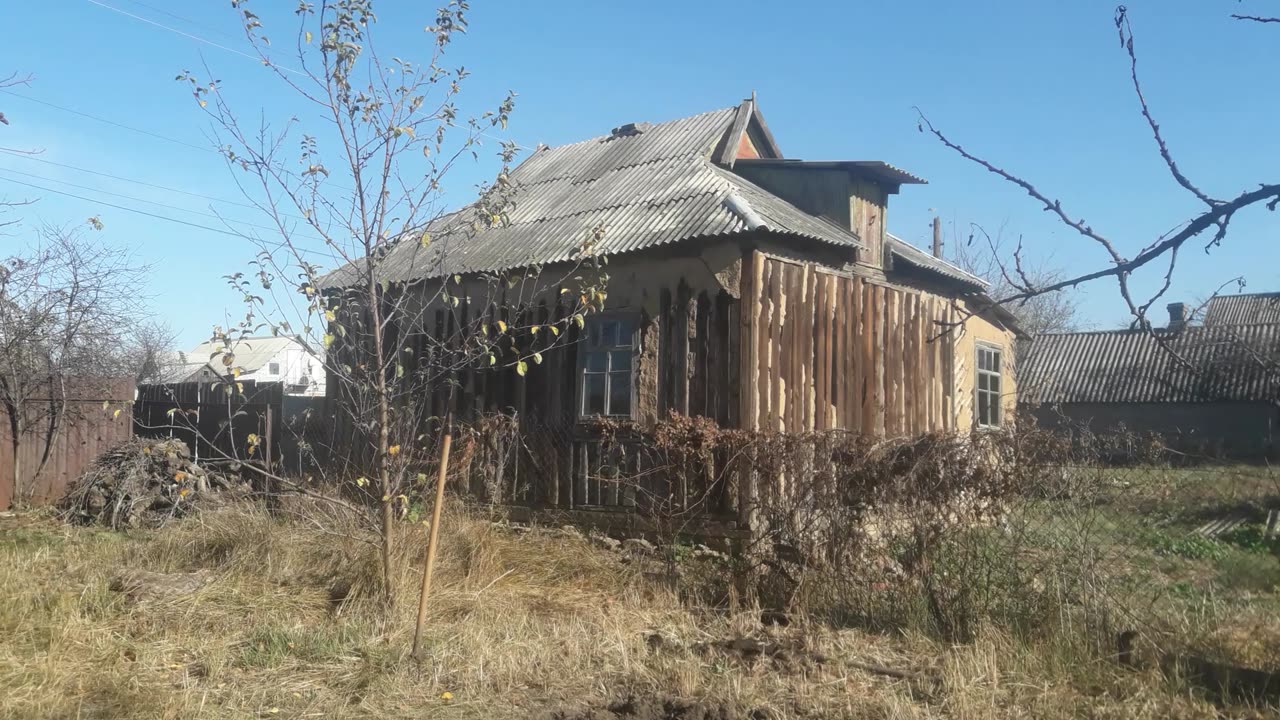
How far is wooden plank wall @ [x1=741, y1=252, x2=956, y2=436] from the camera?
30.7 feet

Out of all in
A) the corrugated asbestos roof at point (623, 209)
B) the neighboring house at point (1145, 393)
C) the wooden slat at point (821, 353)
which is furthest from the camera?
the neighboring house at point (1145, 393)

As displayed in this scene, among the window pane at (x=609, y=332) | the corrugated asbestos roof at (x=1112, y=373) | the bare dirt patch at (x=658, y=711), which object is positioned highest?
the corrugated asbestos roof at (x=1112, y=373)

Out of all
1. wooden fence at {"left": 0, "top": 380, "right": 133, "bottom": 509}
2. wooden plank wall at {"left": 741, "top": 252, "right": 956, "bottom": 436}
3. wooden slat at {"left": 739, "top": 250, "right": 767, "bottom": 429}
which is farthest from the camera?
wooden fence at {"left": 0, "top": 380, "right": 133, "bottom": 509}

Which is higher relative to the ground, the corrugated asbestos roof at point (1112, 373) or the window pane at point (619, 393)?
the corrugated asbestos roof at point (1112, 373)

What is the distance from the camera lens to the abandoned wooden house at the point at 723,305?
9445 millimetres

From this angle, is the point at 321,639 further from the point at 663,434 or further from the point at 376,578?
the point at 663,434

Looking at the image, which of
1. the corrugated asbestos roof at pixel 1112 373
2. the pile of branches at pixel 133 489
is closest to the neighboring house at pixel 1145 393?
the corrugated asbestos roof at pixel 1112 373

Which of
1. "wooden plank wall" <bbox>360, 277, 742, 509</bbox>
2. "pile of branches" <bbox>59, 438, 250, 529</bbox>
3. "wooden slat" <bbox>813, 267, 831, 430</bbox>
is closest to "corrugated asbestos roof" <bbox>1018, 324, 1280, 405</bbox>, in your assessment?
"wooden slat" <bbox>813, 267, 831, 430</bbox>

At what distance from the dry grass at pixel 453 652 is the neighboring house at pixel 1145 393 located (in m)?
17.9

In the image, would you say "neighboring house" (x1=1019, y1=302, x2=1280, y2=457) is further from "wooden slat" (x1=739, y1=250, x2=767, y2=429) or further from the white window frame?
"wooden slat" (x1=739, y1=250, x2=767, y2=429)

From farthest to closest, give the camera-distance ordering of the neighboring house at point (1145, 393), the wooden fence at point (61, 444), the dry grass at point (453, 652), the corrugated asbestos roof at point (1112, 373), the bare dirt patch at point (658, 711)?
the corrugated asbestos roof at point (1112, 373), the neighboring house at point (1145, 393), the wooden fence at point (61, 444), the dry grass at point (453, 652), the bare dirt patch at point (658, 711)

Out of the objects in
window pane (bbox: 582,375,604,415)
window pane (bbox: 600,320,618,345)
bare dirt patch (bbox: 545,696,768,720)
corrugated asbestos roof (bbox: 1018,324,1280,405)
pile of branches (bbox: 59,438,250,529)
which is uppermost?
corrugated asbestos roof (bbox: 1018,324,1280,405)

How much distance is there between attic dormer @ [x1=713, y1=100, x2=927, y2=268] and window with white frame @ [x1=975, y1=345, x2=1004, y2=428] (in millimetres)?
3610

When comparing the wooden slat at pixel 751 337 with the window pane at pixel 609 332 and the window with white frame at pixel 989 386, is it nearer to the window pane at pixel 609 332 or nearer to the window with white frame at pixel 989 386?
the window pane at pixel 609 332
